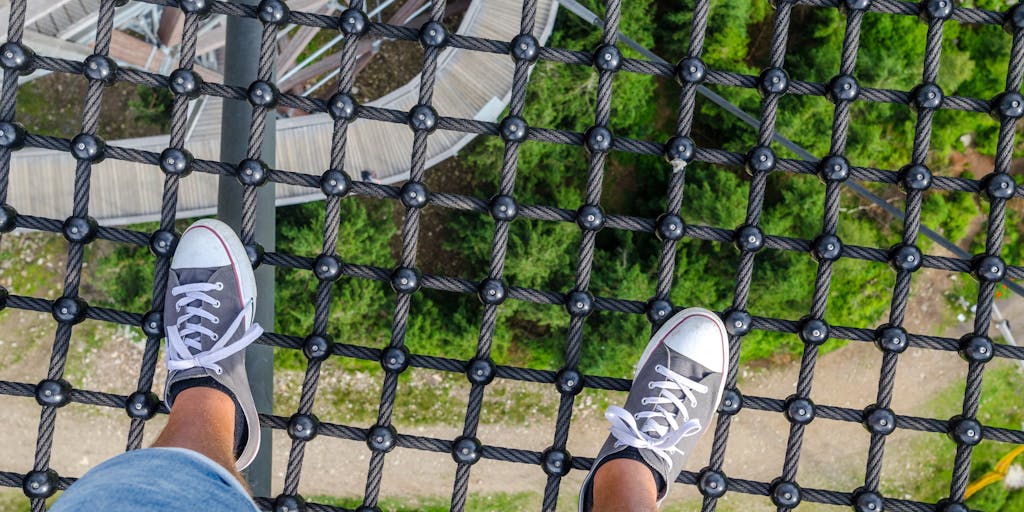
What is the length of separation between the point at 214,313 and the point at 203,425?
0.30 meters

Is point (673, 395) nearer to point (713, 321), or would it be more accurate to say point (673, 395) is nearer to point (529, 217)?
point (713, 321)

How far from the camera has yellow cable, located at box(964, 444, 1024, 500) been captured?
4.51 metres

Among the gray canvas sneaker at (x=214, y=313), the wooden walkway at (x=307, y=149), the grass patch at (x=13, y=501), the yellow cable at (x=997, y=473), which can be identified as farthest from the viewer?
the yellow cable at (x=997, y=473)

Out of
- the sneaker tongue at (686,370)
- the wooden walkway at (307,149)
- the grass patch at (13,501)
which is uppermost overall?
the wooden walkway at (307,149)

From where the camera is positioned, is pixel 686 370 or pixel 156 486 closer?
pixel 156 486

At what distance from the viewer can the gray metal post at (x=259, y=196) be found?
183 centimetres

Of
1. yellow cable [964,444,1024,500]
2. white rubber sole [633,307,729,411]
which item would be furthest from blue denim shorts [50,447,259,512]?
yellow cable [964,444,1024,500]

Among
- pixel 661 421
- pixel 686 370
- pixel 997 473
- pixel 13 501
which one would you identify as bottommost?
pixel 13 501

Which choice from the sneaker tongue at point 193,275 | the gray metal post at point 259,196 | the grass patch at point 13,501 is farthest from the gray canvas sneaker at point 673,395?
the grass patch at point 13,501

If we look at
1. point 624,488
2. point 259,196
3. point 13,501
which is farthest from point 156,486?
point 13,501

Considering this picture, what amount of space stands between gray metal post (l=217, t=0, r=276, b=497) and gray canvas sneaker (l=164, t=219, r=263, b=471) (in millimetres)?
30

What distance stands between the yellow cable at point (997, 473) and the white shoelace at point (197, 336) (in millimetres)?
4608

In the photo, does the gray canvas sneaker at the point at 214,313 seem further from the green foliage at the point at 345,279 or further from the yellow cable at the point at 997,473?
the yellow cable at the point at 997,473

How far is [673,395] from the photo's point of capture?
2.13 meters
